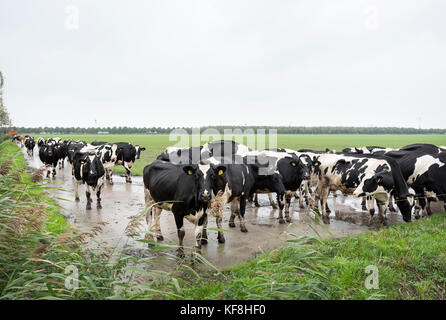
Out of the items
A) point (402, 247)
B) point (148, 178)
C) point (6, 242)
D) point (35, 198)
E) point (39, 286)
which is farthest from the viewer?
point (148, 178)

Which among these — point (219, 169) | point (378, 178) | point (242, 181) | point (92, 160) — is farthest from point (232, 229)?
point (92, 160)

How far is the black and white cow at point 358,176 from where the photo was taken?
26.9 ft

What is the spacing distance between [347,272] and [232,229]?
13.1 ft

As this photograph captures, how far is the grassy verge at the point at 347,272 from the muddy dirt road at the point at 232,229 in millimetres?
778

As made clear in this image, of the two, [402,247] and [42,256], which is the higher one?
[42,256]

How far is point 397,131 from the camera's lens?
162m

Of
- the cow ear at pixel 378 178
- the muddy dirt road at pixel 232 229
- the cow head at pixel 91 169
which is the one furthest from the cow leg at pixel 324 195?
the cow head at pixel 91 169

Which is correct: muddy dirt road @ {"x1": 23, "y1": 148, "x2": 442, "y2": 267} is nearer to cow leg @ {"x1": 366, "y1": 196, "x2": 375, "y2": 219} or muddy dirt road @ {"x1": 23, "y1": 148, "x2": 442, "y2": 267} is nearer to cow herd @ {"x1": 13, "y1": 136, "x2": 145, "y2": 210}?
cow leg @ {"x1": 366, "y1": 196, "x2": 375, "y2": 219}

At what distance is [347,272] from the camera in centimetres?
427

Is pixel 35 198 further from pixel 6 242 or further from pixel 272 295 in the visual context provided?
pixel 272 295

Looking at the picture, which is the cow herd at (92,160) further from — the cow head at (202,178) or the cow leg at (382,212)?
the cow leg at (382,212)

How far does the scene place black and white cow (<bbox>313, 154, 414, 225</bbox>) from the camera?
323 inches

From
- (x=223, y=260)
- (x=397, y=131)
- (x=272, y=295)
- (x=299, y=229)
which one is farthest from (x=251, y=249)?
(x=397, y=131)
